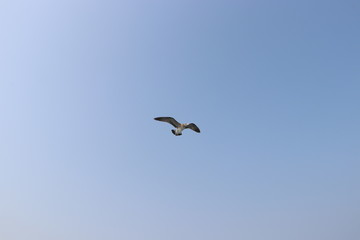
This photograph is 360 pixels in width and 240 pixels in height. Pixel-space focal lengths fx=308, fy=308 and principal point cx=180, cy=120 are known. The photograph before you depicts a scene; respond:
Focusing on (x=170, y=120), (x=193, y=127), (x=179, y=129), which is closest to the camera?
(x=170, y=120)

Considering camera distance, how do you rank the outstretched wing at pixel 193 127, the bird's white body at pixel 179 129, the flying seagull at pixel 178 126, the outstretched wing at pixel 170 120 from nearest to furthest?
1. the outstretched wing at pixel 170 120
2. the flying seagull at pixel 178 126
3. the bird's white body at pixel 179 129
4. the outstretched wing at pixel 193 127

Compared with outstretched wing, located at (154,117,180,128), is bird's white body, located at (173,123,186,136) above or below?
below

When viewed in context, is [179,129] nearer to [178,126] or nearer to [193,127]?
[178,126]

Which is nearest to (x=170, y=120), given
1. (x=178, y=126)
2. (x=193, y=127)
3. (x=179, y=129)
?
(x=178, y=126)

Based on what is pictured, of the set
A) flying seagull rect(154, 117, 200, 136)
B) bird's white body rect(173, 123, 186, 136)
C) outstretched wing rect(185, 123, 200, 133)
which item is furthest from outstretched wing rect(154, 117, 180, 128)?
outstretched wing rect(185, 123, 200, 133)

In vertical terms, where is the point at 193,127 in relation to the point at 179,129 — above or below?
above

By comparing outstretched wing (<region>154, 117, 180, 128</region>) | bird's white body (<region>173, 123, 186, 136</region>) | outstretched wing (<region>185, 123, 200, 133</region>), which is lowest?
bird's white body (<region>173, 123, 186, 136</region>)

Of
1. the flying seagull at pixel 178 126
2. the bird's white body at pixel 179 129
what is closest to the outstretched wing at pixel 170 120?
the flying seagull at pixel 178 126

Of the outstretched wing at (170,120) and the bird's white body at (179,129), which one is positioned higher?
the outstretched wing at (170,120)

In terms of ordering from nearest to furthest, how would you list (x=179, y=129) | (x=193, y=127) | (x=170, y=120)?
(x=170, y=120)
(x=179, y=129)
(x=193, y=127)

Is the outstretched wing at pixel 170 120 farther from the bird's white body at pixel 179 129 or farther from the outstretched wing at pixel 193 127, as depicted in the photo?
the outstretched wing at pixel 193 127

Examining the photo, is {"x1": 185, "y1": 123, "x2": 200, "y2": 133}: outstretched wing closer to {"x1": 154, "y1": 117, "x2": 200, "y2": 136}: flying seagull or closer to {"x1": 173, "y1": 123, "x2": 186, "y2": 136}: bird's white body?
{"x1": 154, "y1": 117, "x2": 200, "y2": 136}: flying seagull

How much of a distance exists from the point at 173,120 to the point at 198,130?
14.4 feet

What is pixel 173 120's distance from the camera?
41406mm
